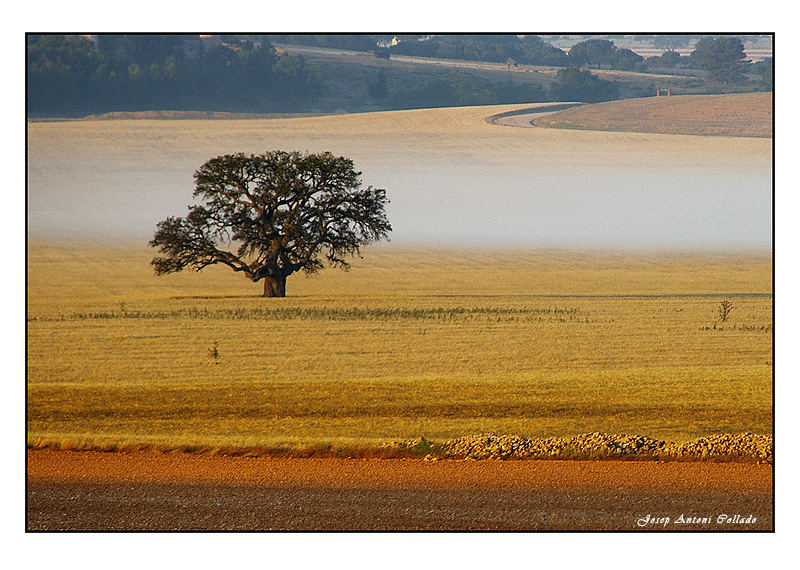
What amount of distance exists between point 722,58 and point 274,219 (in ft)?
33.9

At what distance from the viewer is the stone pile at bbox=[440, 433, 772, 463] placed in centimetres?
1009

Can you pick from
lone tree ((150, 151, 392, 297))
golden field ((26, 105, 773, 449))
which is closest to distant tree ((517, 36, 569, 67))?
golden field ((26, 105, 773, 449))

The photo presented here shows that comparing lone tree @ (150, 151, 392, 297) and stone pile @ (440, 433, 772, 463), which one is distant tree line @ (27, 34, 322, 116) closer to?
lone tree @ (150, 151, 392, 297)

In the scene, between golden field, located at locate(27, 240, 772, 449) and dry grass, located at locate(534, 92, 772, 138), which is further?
dry grass, located at locate(534, 92, 772, 138)

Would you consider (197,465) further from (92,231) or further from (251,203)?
(251,203)

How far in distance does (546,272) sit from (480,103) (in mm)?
6067

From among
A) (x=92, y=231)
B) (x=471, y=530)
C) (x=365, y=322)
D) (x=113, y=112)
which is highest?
(x=113, y=112)

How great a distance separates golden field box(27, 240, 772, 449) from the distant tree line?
2519 millimetres

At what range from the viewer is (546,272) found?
20.5 meters

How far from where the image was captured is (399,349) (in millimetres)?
16297

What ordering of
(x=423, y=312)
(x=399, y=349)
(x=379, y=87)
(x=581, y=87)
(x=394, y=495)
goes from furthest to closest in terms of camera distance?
1. (x=423, y=312)
2. (x=399, y=349)
3. (x=581, y=87)
4. (x=379, y=87)
5. (x=394, y=495)

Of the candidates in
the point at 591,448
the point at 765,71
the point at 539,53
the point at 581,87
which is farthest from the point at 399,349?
the point at 765,71

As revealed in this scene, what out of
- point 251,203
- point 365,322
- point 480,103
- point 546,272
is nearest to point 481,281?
point 546,272

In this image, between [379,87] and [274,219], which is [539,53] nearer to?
[379,87]
